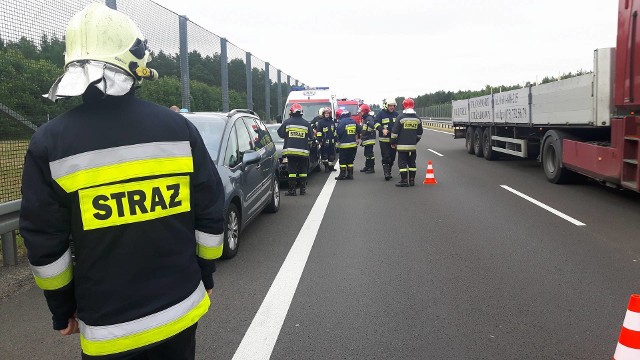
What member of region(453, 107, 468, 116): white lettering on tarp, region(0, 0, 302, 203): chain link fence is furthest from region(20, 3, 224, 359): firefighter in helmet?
region(453, 107, 468, 116): white lettering on tarp

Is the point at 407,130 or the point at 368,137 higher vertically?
the point at 407,130

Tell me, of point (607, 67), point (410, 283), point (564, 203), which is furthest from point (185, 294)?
point (607, 67)

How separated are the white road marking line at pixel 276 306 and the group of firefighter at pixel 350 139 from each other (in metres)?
3.22

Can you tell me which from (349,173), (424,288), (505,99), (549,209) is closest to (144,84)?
(424,288)

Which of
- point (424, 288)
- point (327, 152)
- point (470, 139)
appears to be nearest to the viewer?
point (424, 288)

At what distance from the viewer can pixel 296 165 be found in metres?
10.6

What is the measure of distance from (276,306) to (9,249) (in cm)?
316

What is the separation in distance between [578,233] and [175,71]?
8.17 meters

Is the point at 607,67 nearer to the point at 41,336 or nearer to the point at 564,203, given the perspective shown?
the point at 564,203

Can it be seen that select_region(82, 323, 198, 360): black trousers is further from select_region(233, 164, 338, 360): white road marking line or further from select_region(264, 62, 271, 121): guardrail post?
select_region(264, 62, 271, 121): guardrail post

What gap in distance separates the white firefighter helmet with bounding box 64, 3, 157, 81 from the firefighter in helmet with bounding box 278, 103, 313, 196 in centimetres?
832

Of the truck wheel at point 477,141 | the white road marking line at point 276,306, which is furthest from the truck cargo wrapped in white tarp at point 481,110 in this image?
the white road marking line at point 276,306

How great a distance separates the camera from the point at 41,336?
13.2ft

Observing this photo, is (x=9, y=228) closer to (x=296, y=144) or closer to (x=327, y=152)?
(x=296, y=144)
